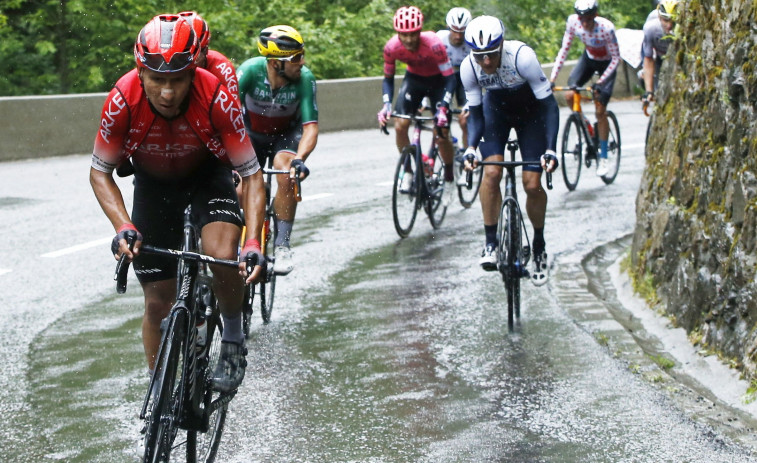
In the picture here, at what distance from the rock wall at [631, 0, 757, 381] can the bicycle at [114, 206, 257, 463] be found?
3.04 metres

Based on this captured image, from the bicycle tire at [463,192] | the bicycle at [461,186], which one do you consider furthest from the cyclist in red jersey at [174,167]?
the bicycle tire at [463,192]

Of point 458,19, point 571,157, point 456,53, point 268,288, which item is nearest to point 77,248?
point 268,288

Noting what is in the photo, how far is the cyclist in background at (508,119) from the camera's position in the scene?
29.1 feet

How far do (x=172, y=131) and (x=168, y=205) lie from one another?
1.43 ft

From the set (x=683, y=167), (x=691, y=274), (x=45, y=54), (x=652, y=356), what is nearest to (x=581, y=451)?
(x=652, y=356)

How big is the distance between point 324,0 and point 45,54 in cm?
810

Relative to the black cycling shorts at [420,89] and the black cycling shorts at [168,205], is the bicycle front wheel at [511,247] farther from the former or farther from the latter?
the black cycling shorts at [420,89]

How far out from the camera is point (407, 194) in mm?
12070

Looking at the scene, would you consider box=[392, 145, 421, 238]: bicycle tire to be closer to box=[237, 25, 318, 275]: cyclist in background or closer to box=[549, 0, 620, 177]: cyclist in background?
box=[237, 25, 318, 275]: cyclist in background

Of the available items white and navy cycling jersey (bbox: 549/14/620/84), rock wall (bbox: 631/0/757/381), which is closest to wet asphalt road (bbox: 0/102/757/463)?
rock wall (bbox: 631/0/757/381)

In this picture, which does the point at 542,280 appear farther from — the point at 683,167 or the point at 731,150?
the point at 731,150

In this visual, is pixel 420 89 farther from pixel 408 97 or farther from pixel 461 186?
pixel 461 186

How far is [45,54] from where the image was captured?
21.5m

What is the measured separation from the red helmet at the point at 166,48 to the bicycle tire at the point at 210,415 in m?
1.25
